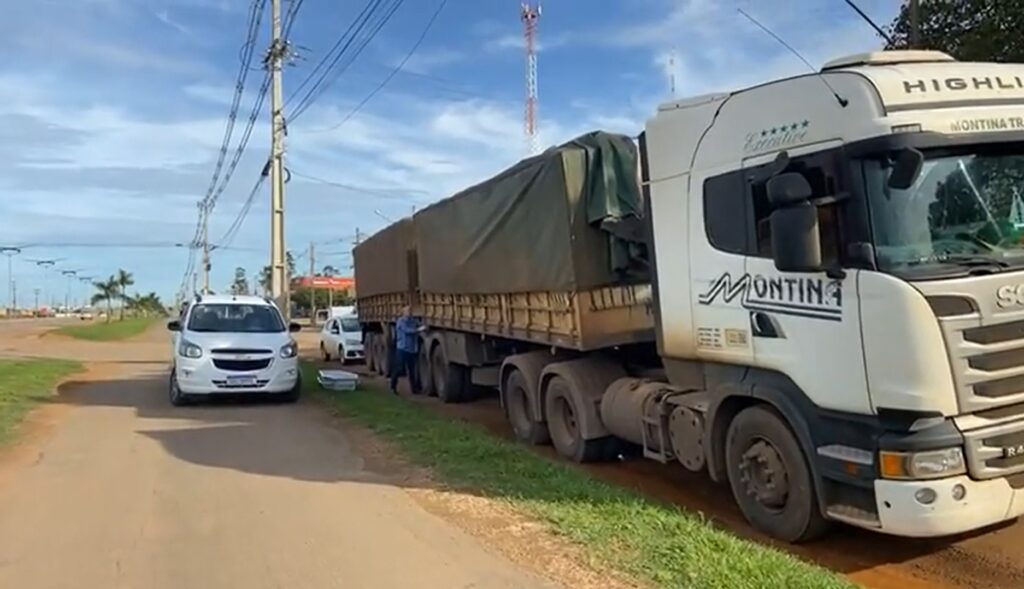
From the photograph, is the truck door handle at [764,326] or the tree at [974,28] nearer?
the truck door handle at [764,326]

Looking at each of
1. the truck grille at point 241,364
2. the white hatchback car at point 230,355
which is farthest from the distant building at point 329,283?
the truck grille at point 241,364

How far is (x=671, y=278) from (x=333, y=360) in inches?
847

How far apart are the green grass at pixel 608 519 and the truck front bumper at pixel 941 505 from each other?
0.52m

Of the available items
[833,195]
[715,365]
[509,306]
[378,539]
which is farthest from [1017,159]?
[509,306]

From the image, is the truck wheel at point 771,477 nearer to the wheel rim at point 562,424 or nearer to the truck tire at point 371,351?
the wheel rim at point 562,424

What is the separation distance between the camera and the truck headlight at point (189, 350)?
13.9 metres

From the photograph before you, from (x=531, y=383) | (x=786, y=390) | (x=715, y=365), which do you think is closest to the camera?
(x=786, y=390)

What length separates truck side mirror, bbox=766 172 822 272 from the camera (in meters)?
5.50

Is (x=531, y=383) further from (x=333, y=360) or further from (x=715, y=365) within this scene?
(x=333, y=360)

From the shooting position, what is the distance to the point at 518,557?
18.5 feet

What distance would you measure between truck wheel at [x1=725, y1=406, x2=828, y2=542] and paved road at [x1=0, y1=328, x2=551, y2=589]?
78.5 inches

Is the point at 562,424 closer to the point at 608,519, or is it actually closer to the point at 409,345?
the point at 608,519

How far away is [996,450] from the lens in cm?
530

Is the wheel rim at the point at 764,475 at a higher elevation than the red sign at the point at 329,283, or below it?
below
